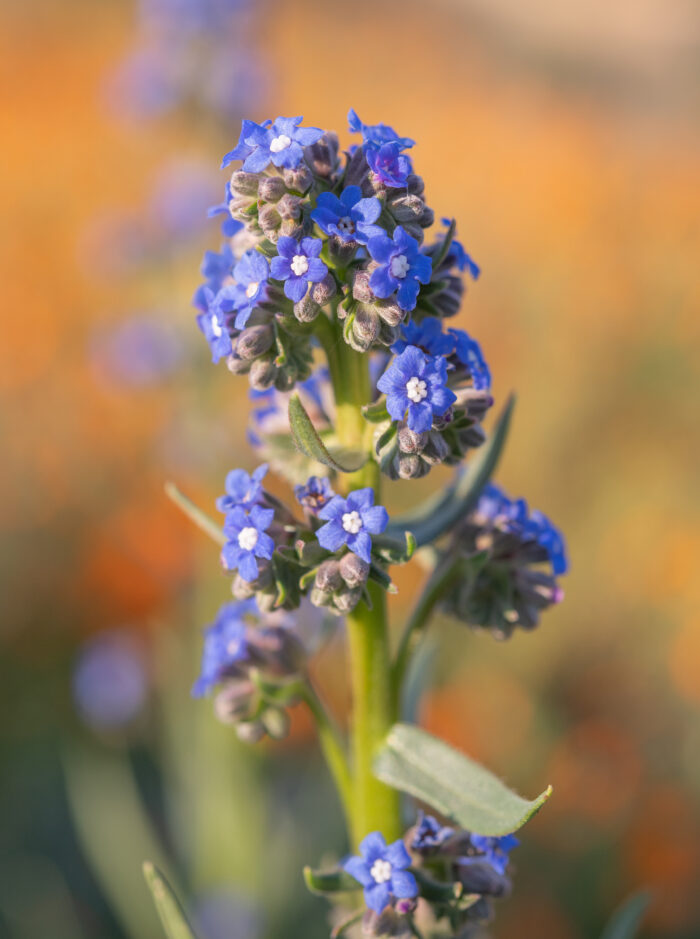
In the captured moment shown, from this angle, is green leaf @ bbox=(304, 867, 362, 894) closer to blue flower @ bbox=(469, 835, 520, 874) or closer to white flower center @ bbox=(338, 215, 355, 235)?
blue flower @ bbox=(469, 835, 520, 874)

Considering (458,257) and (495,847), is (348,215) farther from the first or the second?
(495,847)

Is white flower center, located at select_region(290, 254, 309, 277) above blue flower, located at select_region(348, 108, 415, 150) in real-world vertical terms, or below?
below

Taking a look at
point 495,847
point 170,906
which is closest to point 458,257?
point 495,847

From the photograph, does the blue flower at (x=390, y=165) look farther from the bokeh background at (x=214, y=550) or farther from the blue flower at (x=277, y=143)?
the bokeh background at (x=214, y=550)

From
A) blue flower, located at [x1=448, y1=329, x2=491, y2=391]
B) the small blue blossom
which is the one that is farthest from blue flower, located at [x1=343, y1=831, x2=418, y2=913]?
the small blue blossom

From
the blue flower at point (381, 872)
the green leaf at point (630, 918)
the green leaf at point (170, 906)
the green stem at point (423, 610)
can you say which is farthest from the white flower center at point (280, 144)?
the green leaf at point (630, 918)
